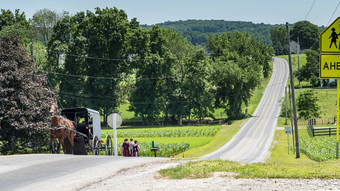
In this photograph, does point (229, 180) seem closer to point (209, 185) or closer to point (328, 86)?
point (209, 185)

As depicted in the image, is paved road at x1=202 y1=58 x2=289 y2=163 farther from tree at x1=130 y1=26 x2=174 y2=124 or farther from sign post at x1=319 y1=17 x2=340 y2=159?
tree at x1=130 y1=26 x2=174 y2=124

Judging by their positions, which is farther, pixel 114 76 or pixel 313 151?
pixel 114 76

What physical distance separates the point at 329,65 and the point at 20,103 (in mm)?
20458

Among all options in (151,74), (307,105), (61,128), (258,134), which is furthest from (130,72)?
(61,128)

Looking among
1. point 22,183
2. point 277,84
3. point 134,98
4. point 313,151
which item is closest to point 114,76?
point 134,98

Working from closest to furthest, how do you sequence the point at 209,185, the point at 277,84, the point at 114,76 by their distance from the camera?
the point at 209,185
the point at 114,76
the point at 277,84

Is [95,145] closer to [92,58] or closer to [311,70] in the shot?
[92,58]

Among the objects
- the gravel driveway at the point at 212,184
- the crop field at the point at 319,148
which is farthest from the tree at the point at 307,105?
the gravel driveway at the point at 212,184

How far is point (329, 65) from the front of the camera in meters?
19.8

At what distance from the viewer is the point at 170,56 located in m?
92.4

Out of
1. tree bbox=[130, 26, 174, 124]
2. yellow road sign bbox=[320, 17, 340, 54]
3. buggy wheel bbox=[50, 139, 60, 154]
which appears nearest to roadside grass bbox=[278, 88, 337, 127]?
tree bbox=[130, 26, 174, 124]

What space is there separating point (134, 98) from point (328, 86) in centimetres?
5873

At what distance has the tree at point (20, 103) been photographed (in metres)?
30.3

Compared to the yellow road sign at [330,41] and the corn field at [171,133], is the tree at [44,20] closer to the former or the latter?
the corn field at [171,133]
